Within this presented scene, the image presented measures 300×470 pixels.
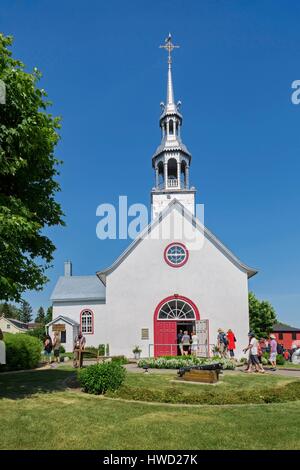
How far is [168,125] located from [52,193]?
929 inches

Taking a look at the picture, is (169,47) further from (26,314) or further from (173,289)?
(26,314)

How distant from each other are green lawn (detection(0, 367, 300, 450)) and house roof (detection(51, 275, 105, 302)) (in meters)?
25.7

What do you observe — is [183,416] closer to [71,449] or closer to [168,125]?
[71,449]

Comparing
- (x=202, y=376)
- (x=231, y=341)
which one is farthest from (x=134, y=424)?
(x=231, y=341)

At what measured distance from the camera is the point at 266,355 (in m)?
24.8

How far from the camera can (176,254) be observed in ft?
85.9

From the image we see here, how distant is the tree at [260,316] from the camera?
5153 centimetres

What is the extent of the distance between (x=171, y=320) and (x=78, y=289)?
53.2 ft

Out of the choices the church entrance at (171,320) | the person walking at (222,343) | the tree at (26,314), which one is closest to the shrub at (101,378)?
the person walking at (222,343)

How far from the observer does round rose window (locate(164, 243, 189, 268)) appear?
25.9m

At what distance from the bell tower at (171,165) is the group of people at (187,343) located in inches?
417

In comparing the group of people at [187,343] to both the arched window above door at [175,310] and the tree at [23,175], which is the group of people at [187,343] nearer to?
the arched window above door at [175,310]

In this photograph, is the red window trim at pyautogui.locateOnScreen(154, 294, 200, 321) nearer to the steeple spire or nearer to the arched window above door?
the arched window above door
